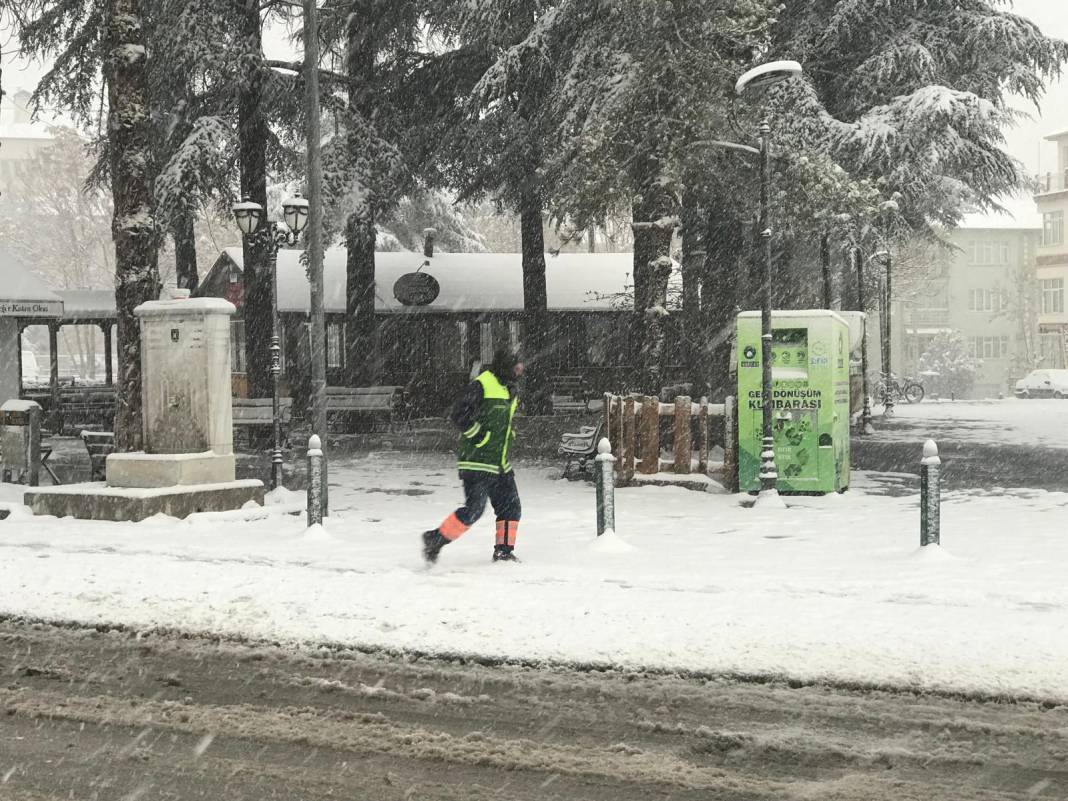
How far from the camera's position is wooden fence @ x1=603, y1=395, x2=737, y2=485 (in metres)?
15.8

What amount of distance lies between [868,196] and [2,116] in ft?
408

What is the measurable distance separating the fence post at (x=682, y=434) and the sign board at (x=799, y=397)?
3.22ft

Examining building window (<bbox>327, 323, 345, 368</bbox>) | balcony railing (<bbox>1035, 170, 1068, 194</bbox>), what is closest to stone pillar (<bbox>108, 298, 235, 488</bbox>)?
building window (<bbox>327, 323, 345, 368</bbox>)

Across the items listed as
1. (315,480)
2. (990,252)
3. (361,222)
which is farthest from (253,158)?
(990,252)

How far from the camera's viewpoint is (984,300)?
71625 millimetres

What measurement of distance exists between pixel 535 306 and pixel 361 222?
7.87 m

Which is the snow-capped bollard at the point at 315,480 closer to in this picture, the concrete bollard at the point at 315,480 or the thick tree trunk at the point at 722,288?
the concrete bollard at the point at 315,480

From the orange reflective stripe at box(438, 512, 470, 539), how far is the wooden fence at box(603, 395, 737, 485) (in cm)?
631

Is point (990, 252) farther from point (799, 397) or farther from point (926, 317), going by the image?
point (799, 397)

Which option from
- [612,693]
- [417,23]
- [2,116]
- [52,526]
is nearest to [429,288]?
[417,23]

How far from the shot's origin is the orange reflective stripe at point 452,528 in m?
9.75

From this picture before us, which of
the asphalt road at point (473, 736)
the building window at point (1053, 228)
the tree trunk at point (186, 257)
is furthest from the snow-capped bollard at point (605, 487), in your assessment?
the building window at point (1053, 228)

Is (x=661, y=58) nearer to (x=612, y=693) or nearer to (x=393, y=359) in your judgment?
(x=612, y=693)

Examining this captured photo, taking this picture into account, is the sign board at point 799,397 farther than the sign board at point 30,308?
No
